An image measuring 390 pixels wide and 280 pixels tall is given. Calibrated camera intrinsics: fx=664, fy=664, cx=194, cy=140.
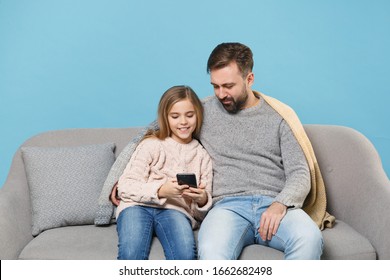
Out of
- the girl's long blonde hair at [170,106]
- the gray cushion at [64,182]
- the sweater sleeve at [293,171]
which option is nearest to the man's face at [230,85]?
the girl's long blonde hair at [170,106]

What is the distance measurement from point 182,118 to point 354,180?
89 cm

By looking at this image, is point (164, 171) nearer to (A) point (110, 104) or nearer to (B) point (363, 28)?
(A) point (110, 104)

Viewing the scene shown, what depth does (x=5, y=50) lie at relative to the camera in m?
4.04

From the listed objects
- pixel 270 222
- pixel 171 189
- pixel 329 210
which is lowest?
pixel 329 210

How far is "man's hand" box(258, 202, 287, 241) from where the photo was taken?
2.71m

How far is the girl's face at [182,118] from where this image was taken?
2.99 m

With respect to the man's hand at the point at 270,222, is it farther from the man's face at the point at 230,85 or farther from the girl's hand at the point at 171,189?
the man's face at the point at 230,85

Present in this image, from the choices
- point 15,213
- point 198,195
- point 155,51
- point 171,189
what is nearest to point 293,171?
point 198,195

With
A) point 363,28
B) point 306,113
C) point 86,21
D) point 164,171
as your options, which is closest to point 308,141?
point 164,171

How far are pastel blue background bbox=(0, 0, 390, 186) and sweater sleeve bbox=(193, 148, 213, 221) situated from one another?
1.06 m

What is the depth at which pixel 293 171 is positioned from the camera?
2.95 metres

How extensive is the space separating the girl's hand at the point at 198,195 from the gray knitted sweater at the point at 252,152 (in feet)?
0.32

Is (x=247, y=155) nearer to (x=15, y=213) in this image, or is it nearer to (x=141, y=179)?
(x=141, y=179)
